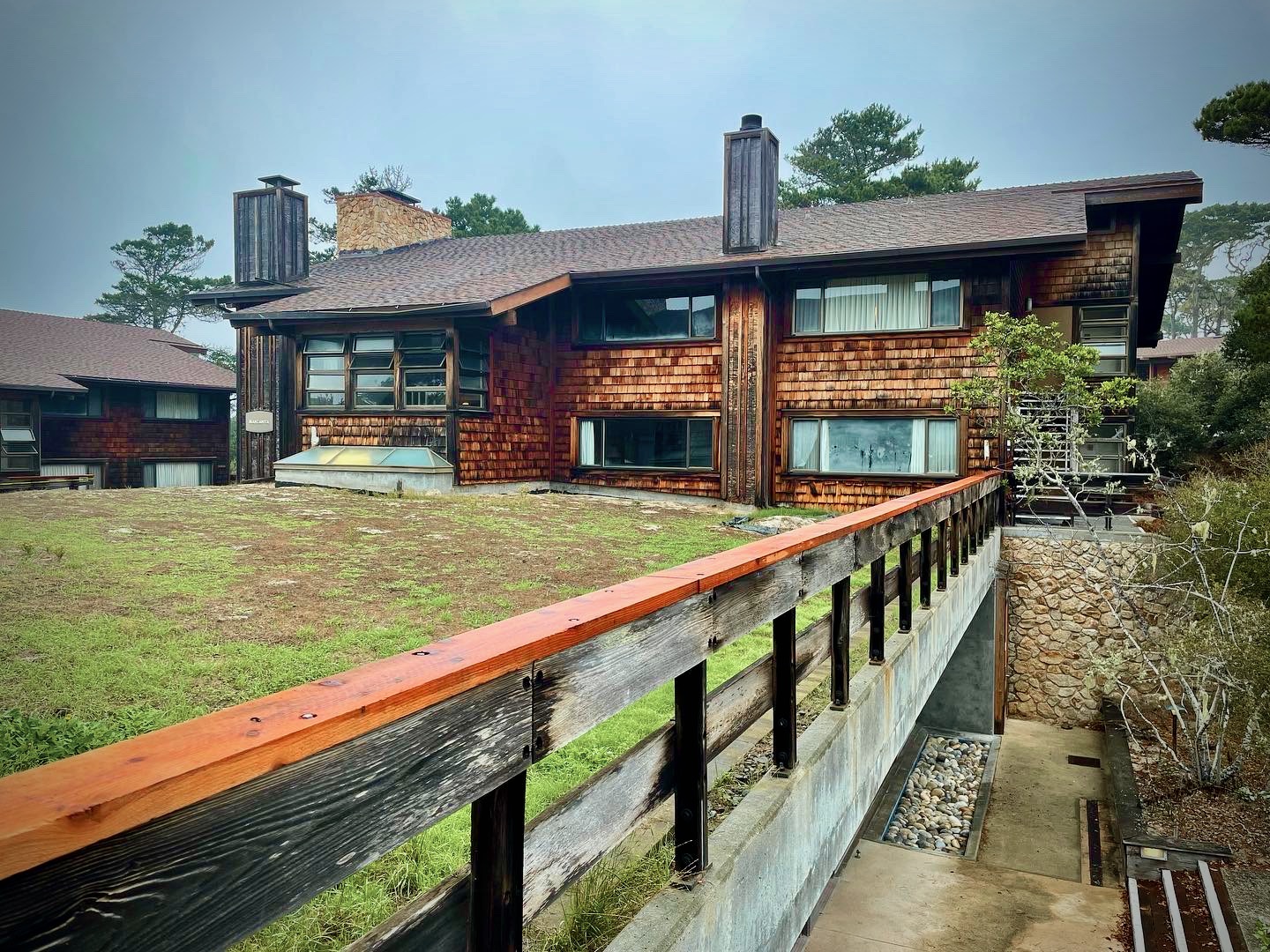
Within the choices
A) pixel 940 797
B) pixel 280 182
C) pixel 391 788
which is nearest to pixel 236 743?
pixel 391 788

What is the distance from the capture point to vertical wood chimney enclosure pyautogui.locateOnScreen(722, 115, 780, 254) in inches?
623

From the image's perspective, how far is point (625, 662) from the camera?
1776mm

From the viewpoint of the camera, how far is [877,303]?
1519cm

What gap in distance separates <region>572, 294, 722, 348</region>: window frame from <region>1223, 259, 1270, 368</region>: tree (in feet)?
29.9

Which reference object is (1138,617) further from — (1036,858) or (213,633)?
(213,633)

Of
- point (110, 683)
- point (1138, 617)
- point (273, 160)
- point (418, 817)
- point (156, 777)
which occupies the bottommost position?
point (1138, 617)

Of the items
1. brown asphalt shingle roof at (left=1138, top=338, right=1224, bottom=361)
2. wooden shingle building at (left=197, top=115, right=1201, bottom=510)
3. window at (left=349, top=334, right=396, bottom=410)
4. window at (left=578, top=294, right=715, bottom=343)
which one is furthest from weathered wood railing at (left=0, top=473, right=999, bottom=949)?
brown asphalt shingle roof at (left=1138, top=338, right=1224, bottom=361)

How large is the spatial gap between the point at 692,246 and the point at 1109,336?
8.07 metres

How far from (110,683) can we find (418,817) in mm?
4458

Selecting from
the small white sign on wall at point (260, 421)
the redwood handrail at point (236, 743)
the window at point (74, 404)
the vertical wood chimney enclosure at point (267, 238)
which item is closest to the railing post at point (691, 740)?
the redwood handrail at point (236, 743)

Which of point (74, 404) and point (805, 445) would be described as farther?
point (74, 404)

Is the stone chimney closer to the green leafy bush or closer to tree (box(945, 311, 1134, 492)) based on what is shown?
tree (box(945, 311, 1134, 492))

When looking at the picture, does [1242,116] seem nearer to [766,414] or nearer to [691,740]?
[766,414]

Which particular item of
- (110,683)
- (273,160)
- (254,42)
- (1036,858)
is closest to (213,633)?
(110,683)
